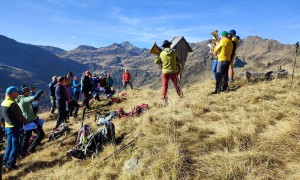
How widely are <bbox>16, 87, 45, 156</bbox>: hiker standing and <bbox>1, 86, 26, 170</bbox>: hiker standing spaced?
2.86 feet

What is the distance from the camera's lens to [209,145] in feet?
18.7

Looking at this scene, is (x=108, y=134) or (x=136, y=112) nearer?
(x=108, y=134)

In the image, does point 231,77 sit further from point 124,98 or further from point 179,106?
point 124,98

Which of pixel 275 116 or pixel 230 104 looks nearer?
pixel 275 116

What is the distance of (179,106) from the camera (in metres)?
8.42

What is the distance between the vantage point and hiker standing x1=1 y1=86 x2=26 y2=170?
8023 mm

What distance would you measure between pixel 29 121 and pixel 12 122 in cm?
119

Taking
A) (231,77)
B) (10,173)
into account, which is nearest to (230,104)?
(231,77)

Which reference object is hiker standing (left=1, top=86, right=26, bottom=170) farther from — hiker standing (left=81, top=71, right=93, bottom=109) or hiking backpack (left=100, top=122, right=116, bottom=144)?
hiker standing (left=81, top=71, right=93, bottom=109)

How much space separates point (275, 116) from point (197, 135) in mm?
1898

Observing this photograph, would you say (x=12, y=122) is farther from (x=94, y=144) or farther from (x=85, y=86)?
(x=85, y=86)

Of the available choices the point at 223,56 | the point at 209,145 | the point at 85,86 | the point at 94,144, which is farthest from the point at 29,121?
the point at 223,56

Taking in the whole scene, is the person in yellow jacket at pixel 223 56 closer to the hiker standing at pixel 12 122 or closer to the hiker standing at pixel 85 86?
the hiker standing at pixel 12 122

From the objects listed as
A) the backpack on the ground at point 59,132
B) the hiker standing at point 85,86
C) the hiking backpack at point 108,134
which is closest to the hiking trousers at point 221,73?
the hiking backpack at point 108,134
